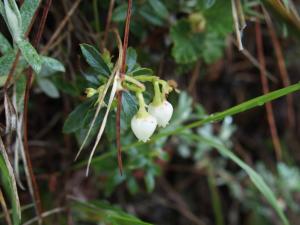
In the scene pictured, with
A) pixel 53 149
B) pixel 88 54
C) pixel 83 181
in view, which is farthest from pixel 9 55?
pixel 83 181

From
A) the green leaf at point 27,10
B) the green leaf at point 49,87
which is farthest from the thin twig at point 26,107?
the green leaf at point 49,87

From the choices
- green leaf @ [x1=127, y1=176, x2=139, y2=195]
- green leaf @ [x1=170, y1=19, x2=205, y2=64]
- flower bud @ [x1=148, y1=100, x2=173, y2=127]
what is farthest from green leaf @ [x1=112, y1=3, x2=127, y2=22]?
green leaf @ [x1=127, y1=176, x2=139, y2=195]

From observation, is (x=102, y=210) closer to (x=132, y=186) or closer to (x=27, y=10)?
(x=132, y=186)

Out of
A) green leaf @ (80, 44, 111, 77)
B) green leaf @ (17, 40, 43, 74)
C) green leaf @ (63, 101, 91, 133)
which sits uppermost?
green leaf @ (80, 44, 111, 77)

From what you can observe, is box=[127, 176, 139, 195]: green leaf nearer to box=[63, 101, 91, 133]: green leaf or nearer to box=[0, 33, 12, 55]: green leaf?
box=[63, 101, 91, 133]: green leaf

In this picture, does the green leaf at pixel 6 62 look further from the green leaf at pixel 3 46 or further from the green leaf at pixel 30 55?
Answer: the green leaf at pixel 30 55

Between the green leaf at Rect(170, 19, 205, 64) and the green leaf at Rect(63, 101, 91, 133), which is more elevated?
the green leaf at Rect(170, 19, 205, 64)
